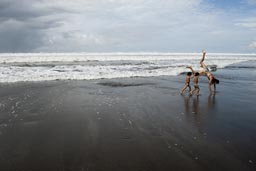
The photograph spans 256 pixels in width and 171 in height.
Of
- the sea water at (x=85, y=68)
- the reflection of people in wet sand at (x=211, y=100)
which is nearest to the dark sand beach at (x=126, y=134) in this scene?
the reflection of people in wet sand at (x=211, y=100)

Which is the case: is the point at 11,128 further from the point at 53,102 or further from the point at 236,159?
the point at 236,159

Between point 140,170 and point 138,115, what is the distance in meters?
3.07

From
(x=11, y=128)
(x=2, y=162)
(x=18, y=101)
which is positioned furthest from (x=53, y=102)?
(x=2, y=162)

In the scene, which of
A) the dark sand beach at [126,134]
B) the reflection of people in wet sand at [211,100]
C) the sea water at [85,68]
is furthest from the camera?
the sea water at [85,68]

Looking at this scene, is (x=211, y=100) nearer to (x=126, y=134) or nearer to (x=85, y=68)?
(x=126, y=134)

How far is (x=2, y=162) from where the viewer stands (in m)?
3.65

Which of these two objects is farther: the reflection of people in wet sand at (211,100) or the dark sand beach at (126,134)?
the reflection of people in wet sand at (211,100)

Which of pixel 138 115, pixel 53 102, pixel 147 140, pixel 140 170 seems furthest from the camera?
pixel 53 102

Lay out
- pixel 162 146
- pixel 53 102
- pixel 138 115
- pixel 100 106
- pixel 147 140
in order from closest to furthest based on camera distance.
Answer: pixel 162 146, pixel 147 140, pixel 138 115, pixel 100 106, pixel 53 102

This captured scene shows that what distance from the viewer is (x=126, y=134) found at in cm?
496

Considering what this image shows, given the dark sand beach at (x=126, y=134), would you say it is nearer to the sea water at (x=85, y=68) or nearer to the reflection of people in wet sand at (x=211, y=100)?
the reflection of people in wet sand at (x=211, y=100)

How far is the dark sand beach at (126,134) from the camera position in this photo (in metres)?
3.68

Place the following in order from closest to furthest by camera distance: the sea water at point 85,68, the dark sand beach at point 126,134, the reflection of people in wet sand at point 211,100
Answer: the dark sand beach at point 126,134, the reflection of people in wet sand at point 211,100, the sea water at point 85,68

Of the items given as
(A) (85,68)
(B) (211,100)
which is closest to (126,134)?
(B) (211,100)
